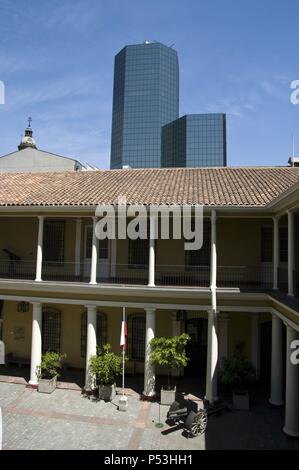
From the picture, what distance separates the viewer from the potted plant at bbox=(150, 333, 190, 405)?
1371cm

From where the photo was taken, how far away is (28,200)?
1567 cm

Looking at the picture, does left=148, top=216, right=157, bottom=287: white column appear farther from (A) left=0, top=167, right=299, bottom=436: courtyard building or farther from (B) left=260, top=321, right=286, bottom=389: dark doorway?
(B) left=260, top=321, right=286, bottom=389: dark doorway

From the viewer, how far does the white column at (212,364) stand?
13891 mm

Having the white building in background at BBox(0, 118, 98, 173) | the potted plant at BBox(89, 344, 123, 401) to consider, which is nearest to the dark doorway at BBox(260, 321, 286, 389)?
the potted plant at BBox(89, 344, 123, 401)

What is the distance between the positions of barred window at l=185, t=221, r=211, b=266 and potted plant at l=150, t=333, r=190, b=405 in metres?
3.63

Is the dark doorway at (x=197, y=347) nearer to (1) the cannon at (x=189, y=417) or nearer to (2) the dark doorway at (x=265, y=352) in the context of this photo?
(2) the dark doorway at (x=265, y=352)

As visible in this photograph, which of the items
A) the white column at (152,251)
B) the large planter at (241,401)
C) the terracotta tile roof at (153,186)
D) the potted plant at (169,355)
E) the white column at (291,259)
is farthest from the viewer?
the terracotta tile roof at (153,186)

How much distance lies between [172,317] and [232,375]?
3833 millimetres

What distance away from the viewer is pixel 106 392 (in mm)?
14391

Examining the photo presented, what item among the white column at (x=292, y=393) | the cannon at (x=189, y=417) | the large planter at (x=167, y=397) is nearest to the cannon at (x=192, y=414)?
the cannon at (x=189, y=417)

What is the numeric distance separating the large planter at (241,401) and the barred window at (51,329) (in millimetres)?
8500

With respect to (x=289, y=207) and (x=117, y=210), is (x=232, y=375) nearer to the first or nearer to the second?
(x=289, y=207)

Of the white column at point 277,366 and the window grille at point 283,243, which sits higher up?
the window grille at point 283,243
